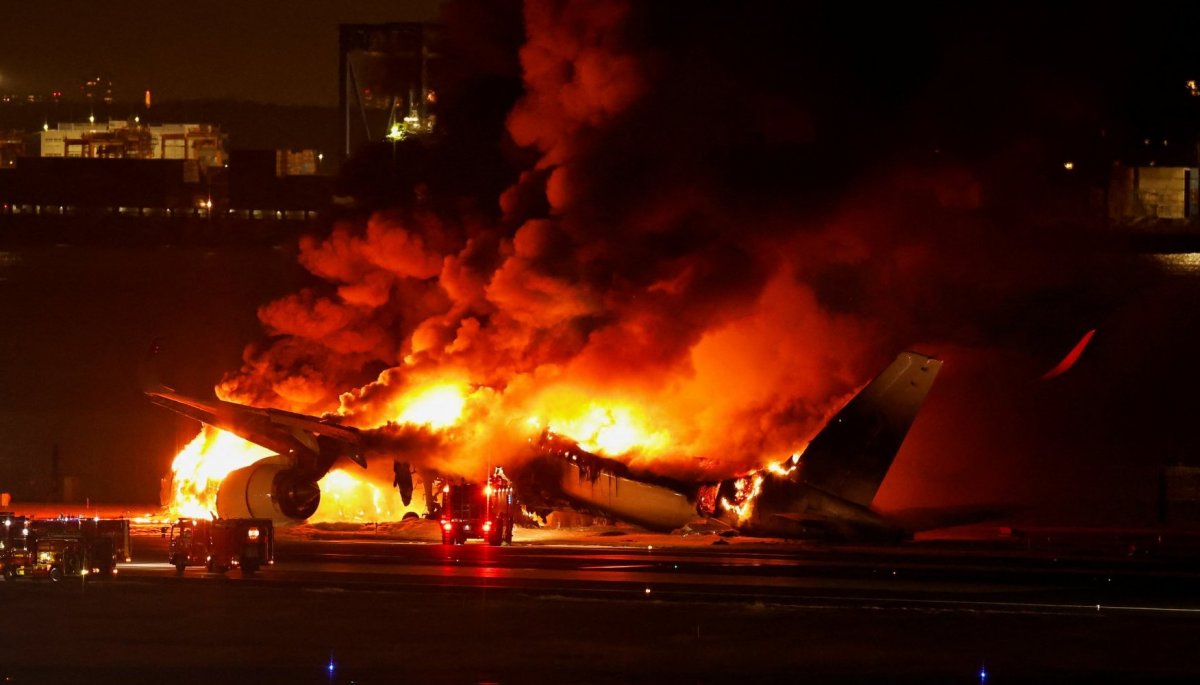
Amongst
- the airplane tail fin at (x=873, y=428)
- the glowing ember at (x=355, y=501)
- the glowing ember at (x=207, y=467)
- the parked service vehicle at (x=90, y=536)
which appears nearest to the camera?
the parked service vehicle at (x=90, y=536)

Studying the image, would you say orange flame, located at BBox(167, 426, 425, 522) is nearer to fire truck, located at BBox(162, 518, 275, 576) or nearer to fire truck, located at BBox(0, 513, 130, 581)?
fire truck, located at BBox(162, 518, 275, 576)

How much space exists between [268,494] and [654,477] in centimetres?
1113

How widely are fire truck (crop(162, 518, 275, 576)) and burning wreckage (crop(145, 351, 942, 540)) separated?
9945 mm

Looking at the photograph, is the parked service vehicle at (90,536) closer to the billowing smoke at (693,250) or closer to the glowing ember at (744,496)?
the billowing smoke at (693,250)

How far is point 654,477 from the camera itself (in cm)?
4491

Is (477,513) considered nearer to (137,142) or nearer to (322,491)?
(322,491)

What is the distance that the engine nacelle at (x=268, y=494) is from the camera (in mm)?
46219

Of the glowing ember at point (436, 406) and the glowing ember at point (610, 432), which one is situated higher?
the glowing ember at point (436, 406)

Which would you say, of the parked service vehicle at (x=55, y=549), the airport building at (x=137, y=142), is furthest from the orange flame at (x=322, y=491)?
the airport building at (x=137, y=142)

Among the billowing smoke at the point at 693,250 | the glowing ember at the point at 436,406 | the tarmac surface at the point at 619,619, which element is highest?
the billowing smoke at the point at 693,250

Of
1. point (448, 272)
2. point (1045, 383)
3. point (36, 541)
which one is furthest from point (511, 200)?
point (1045, 383)

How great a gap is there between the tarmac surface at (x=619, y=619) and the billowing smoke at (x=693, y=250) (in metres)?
8.95

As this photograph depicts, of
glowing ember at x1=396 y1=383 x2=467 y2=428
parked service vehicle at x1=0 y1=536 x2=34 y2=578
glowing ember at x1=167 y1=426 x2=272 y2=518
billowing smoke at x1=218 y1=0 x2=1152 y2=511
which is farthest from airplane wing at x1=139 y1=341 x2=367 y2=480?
parked service vehicle at x1=0 y1=536 x2=34 y2=578

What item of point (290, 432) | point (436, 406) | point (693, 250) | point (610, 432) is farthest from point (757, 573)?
point (290, 432)
